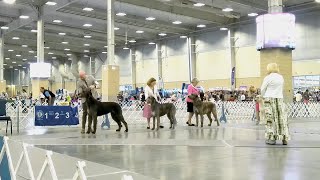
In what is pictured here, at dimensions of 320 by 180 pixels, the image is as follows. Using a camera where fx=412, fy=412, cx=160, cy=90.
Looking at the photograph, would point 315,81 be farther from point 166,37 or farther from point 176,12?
point 166,37

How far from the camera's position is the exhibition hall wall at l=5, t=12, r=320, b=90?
27.6 meters

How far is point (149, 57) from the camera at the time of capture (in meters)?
40.2

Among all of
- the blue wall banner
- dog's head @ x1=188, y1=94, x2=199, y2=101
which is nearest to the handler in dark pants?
dog's head @ x1=188, y1=94, x2=199, y2=101

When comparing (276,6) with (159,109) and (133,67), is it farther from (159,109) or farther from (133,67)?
(133,67)

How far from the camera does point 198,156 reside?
6219 mm

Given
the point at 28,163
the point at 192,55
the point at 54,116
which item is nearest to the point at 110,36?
the point at 54,116

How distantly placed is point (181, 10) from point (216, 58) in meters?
7.29

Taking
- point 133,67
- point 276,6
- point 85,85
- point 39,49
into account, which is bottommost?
point 85,85

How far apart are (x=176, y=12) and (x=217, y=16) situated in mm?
4579

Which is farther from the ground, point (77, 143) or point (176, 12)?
point (176, 12)

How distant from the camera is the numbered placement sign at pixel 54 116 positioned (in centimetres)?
1227

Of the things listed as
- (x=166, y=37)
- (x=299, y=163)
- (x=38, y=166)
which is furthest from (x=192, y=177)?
(x=166, y=37)

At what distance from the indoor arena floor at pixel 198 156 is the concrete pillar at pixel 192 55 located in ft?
88.7

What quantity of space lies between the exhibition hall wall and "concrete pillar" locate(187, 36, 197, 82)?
0.21m
